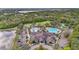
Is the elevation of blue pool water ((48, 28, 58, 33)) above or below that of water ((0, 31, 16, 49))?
above

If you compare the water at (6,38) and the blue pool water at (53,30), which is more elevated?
the blue pool water at (53,30)

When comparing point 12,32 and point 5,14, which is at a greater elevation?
point 5,14

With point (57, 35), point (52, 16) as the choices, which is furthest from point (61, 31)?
point (52, 16)

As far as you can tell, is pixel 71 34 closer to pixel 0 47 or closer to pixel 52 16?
pixel 52 16
